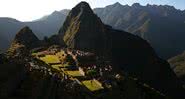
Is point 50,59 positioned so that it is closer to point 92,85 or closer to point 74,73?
point 74,73

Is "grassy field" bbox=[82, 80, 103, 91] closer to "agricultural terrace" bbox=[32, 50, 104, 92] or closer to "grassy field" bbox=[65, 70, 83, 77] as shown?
"agricultural terrace" bbox=[32, 50, 104, 92]

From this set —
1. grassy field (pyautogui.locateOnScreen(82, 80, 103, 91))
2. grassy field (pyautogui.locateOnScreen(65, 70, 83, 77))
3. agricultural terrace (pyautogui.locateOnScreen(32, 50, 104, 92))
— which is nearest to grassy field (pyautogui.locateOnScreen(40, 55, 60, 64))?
agricultural terrace (pyautogui.locateOnScreen(32, 50, 104, 92))

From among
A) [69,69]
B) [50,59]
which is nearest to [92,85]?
[69,69]

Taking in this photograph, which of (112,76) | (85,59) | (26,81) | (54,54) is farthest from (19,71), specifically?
(54,54)

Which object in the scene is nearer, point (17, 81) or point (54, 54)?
point (17, 81)

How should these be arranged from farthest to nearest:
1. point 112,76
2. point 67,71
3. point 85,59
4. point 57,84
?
1. point 85,59
2. point 67,71
3. point 112,76
4. point 57,84

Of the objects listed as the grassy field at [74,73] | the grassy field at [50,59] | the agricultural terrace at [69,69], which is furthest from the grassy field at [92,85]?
the grassy field at [50,59]

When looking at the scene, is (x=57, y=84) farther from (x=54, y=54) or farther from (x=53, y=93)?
(x=54, y=54)

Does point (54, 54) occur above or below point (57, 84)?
above

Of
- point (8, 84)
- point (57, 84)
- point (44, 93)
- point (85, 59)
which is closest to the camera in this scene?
point (8, 84)
